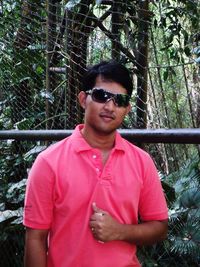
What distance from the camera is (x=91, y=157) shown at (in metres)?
1.47

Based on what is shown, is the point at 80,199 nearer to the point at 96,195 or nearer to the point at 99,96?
the point at 96,195

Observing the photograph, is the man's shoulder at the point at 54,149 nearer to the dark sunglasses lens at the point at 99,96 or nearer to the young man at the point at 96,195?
the young man at the point at 96,195

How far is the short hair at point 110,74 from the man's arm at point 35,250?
0.46 metres

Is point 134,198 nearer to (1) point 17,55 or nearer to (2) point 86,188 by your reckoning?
(2) point 86,188

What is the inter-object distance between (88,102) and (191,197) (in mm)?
915

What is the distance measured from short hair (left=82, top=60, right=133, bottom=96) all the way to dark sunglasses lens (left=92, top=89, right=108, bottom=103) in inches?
1.8

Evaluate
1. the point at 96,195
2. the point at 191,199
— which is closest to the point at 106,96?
the point at 96,195

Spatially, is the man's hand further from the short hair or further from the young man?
the short hair

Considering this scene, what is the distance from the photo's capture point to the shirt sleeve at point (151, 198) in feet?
4.91

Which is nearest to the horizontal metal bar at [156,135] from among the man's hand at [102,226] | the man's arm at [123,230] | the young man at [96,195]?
the young man at [96,195]

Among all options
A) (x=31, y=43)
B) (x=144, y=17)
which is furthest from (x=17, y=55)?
(x=144, y=17)

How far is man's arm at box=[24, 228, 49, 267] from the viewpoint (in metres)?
1.43

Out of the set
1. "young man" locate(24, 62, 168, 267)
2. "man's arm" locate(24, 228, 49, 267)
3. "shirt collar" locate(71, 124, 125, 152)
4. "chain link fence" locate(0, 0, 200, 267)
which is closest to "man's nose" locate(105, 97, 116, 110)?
"young man" locate(24, 62, 168, 267)

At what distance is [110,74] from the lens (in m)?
1.48
